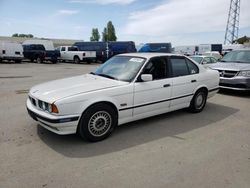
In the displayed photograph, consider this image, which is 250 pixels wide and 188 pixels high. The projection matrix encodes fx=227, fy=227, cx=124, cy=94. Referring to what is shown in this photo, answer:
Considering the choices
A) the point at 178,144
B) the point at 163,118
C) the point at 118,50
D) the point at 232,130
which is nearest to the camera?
the point at 178,144

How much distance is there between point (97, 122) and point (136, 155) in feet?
3.06

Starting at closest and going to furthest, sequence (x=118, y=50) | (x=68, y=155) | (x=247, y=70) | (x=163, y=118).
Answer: (x=68, y=155), (x=163, y=118), (x=247, y=70), (x=118, y=50)

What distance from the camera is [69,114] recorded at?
366 cm

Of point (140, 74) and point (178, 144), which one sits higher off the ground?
point (140, 74)

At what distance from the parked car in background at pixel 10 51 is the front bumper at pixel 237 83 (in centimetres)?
1973

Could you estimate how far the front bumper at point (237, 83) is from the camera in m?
7.70

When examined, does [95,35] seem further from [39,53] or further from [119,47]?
[39,53]

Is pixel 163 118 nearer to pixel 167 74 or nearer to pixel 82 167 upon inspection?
pixel 167 74

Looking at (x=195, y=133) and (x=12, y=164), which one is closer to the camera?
(x=12, y=164)

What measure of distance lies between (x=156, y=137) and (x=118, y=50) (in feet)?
79.8

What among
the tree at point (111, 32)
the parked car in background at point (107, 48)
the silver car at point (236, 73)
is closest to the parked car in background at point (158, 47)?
the parked car in background at point (107, 48)

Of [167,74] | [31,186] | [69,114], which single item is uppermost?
[167,74]

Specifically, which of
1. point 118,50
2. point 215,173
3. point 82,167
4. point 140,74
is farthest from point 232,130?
point 118,50

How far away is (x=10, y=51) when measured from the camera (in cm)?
2155
